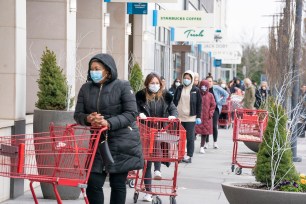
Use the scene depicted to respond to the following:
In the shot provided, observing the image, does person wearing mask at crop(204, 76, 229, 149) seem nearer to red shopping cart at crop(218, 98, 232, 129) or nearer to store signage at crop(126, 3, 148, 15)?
store signage at crop(126, 3, 148, 15)

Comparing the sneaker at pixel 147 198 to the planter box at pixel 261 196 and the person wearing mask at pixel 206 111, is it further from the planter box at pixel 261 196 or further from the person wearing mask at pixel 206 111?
the person wearing mask at pixel 206 111

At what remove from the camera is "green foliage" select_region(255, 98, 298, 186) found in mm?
9336

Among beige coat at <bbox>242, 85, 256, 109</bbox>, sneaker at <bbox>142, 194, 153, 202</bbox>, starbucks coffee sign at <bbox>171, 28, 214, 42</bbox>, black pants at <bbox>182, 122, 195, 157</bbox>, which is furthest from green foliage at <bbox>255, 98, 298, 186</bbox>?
starbucks coffee sign at <bbox>171, 28, 214, 42</bbox>

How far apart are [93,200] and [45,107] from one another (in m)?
3.32

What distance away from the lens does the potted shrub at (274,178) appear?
8836 millimetres

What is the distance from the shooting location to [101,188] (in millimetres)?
8344

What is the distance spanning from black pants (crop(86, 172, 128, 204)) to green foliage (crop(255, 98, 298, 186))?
175 cm

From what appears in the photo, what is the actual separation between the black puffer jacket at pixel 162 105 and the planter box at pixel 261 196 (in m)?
3.18

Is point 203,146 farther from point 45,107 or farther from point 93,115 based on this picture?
point 93,115

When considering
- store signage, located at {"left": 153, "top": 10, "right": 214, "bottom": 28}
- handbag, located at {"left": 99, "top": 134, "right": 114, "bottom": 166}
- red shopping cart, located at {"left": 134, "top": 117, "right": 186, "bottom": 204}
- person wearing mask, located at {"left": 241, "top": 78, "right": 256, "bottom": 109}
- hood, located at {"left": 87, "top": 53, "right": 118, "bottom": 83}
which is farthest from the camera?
person wearing mask, located at {"left": 241, "top": 78, "right": 256, "bottom": 109}

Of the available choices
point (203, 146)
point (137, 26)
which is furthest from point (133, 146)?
point (137, 26)

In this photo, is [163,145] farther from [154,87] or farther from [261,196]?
[261,196]

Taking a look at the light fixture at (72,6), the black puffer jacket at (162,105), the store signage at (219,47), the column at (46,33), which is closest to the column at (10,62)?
the black puffer jacket at (162,105)

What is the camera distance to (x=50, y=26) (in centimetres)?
1438
